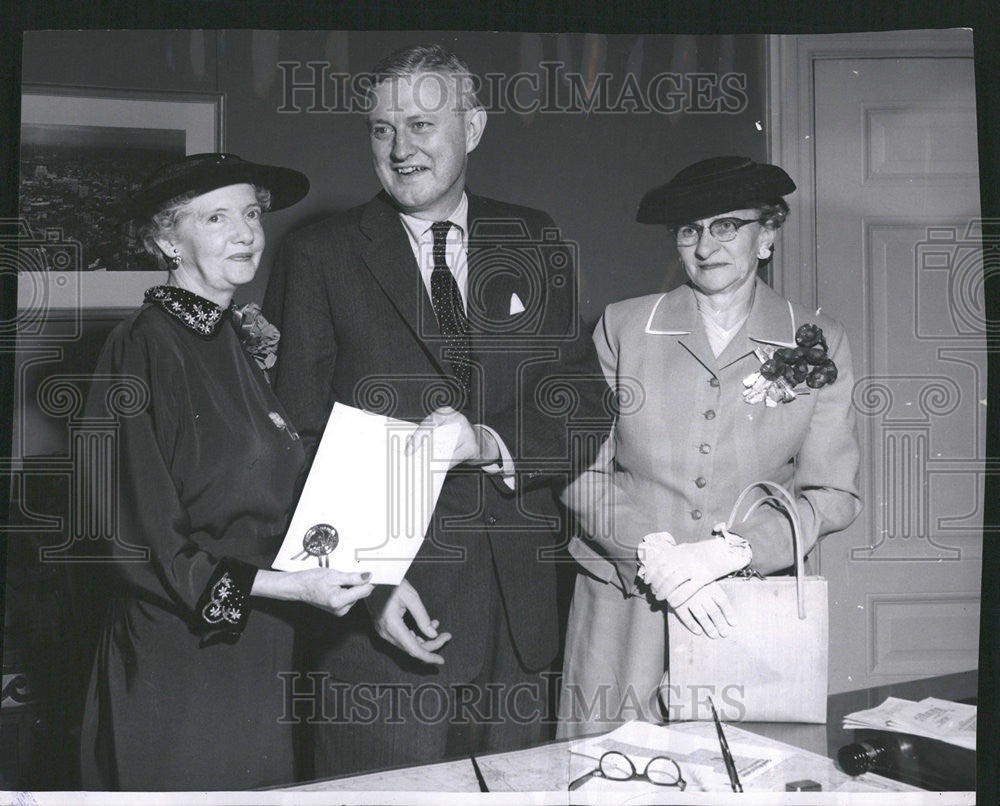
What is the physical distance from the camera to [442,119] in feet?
6.22

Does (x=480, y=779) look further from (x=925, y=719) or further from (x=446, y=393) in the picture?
(x=925, y=719)

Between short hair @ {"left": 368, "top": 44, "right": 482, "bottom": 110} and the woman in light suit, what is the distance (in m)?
0.43

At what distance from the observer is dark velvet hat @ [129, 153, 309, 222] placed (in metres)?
1.87

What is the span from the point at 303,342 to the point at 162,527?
46 cm

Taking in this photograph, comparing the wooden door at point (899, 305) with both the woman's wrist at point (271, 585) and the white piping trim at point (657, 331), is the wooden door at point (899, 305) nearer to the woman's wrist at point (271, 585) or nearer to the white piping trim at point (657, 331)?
the white piping trim at point (657, 331)

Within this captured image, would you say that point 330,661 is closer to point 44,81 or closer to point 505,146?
point 505,146

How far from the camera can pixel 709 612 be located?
186cm

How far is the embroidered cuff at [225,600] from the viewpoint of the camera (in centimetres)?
182

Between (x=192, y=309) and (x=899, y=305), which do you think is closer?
(x=192, y=309)

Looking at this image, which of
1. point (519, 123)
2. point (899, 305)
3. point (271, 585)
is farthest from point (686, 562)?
point (519, 123)

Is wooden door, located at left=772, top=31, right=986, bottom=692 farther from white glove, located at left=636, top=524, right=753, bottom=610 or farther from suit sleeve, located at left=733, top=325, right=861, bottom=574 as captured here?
white glove, located at left=636, top=524, right=753, bottom=610

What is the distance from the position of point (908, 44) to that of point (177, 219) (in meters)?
1.56

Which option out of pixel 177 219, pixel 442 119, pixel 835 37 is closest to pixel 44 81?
pixel 177 219

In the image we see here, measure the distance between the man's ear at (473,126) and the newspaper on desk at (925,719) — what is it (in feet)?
4.55
